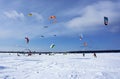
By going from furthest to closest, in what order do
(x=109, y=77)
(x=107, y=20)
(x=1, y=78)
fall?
(x=107, y=20) → (x=109, y=77) → (x=1, y=78)

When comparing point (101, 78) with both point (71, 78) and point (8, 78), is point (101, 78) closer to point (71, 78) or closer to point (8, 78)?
point (71, 78)

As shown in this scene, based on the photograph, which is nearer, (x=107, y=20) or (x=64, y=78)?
(x=64, y=78)

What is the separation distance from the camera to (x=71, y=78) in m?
11.7

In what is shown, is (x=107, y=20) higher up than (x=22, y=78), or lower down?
higher up

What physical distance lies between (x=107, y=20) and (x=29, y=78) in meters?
9.80

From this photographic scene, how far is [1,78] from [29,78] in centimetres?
164

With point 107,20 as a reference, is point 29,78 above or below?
below

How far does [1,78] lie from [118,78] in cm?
705

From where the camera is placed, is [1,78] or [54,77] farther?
[54,77]

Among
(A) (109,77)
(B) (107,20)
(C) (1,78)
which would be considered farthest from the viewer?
(B) (107,20)

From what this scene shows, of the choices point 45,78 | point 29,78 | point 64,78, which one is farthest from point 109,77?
point 29,78

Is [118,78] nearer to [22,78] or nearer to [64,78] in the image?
[64,78]

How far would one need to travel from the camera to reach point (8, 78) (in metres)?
11.4

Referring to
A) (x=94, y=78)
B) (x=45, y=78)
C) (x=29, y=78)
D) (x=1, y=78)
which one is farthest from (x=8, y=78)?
(x=94, y=78)
